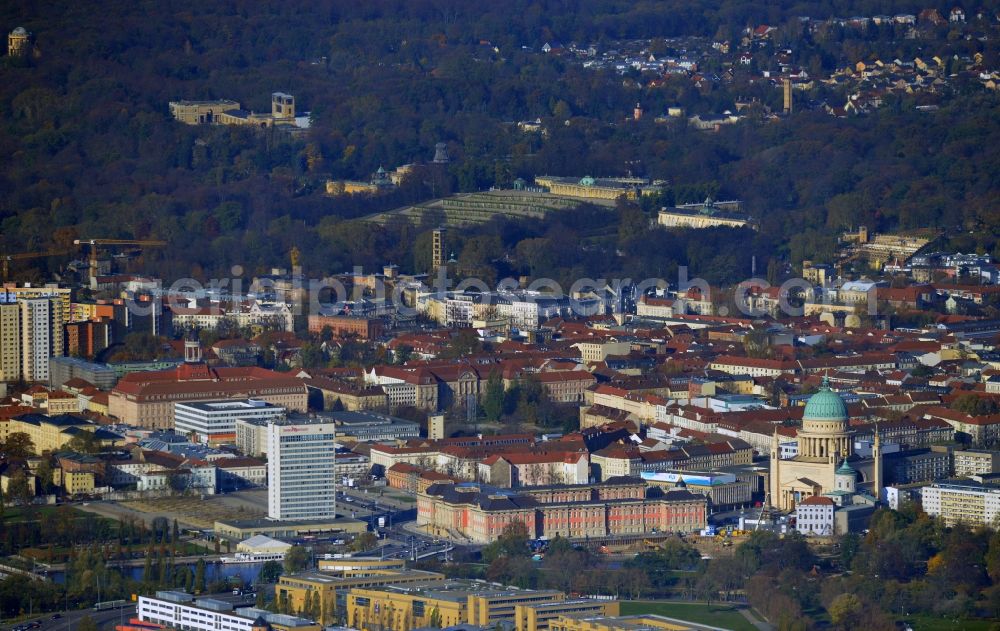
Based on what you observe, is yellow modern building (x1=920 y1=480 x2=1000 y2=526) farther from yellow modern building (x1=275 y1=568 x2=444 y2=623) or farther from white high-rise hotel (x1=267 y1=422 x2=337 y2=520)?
yellow modern building (x1=275 y1=568 x2=444 y2=623)

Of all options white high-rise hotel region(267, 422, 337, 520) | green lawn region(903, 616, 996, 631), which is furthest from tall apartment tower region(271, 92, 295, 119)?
green lawn region(903, 616, 996, 631)

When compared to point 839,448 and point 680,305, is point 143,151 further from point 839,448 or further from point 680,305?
point 839,448

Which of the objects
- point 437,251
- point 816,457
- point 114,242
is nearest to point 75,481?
point 816,457

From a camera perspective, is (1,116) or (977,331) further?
(1,116)

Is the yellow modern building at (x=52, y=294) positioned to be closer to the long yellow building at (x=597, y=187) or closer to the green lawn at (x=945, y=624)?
the long yellow building at (x=597, y=187)

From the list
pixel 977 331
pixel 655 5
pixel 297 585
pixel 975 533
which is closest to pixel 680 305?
pixel 977 331

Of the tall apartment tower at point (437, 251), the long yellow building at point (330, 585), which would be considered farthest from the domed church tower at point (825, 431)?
the tall apartment tower at point (437, 251)

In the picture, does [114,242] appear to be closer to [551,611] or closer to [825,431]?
[825,431]
